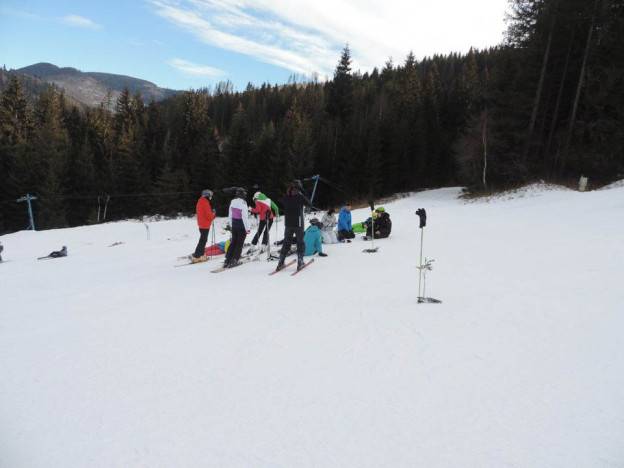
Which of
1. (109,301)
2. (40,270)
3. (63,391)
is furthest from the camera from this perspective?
(40,270)

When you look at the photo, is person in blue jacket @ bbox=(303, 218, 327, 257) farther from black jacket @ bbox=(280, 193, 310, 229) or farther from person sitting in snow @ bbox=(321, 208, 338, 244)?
person sitting in snow @ bbox=(321, 208, 338, 244)

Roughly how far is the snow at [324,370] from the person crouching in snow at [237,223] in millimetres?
1495

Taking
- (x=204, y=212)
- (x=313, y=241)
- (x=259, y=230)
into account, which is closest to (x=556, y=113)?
(x=313, y=241)

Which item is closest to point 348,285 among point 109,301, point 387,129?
point 109,301

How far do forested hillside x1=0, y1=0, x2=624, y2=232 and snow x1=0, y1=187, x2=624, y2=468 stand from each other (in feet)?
61.8

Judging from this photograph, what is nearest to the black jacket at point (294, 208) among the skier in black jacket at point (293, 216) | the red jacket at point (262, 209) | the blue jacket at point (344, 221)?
the skier in black jacket at point (293, 216)

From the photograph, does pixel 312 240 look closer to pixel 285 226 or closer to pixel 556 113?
pixel 285 226

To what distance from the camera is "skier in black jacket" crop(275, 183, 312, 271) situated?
27.7 feet

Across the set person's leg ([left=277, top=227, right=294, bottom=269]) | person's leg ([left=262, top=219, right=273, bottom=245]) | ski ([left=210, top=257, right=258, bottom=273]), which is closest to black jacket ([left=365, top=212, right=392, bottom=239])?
person's leg ([left=262, top=219, right=273, bottom=245])

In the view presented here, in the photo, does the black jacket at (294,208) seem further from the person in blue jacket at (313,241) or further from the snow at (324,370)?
the person in blue jacket at (313,241)

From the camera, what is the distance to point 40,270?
10703 mm

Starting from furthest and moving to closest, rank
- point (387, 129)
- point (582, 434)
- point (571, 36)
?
1. point (387, 129)
2. point (571, 36)
3. point (582, 434)

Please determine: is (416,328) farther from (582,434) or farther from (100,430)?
(100,430)

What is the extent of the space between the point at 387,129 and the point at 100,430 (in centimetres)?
4007
